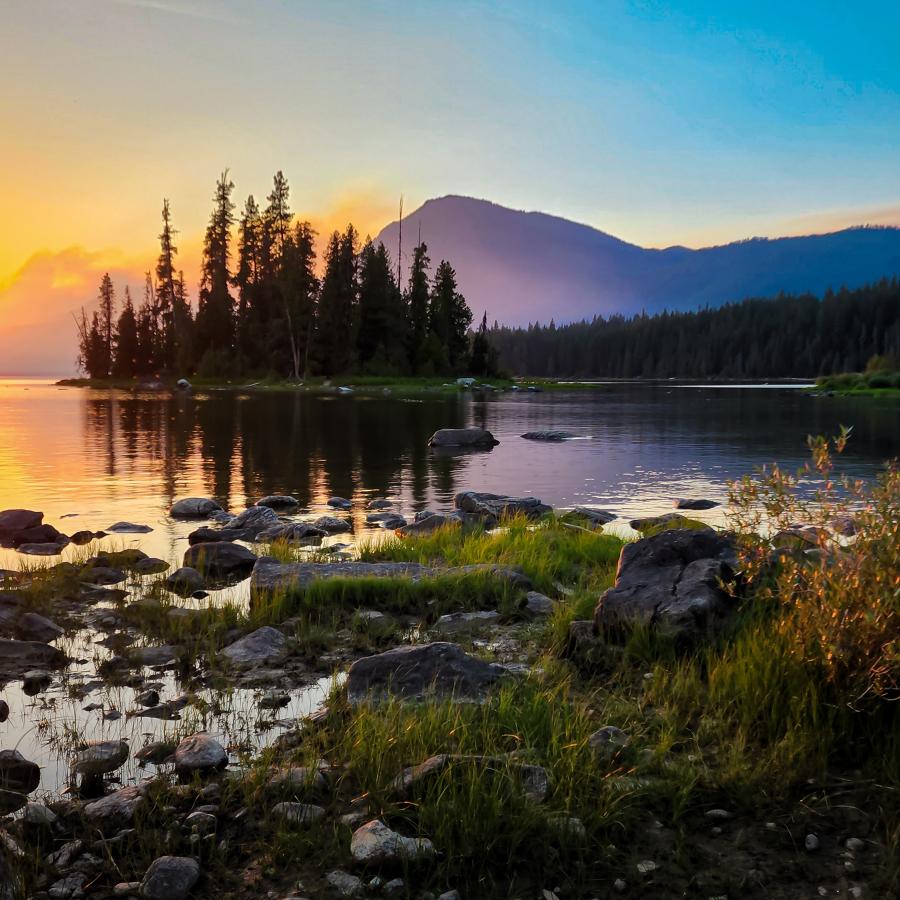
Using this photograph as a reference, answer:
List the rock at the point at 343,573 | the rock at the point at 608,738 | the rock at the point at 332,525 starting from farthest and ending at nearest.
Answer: the rock at the point at 332,525 → the rock at the point at 343,573 → the rock at the point at 608,738

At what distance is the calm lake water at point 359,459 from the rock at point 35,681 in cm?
585

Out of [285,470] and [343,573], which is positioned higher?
[343,573]

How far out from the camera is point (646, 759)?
184 inches

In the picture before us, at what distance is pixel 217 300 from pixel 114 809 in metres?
102

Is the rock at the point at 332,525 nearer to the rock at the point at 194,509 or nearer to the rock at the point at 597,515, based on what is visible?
the rock at the point at 194,509

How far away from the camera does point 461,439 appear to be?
31234 mm

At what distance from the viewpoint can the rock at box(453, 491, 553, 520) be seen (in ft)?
51.8

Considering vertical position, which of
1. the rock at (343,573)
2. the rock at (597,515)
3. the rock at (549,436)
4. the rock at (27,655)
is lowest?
the rock at (597,515)

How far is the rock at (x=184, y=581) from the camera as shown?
32.2 ft

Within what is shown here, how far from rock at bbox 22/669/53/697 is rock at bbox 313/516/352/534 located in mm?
7774

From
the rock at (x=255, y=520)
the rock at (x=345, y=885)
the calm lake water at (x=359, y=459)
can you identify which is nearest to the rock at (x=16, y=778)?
the rock at (x=345, y=885)

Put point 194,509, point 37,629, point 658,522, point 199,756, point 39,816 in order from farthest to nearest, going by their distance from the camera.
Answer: point 194,509
point 658,522
point 37,629
point 199,756
point 39,816

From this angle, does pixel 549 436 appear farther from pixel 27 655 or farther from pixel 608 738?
pixel 608 738

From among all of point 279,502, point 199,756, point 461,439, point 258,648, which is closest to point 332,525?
point 279,502
